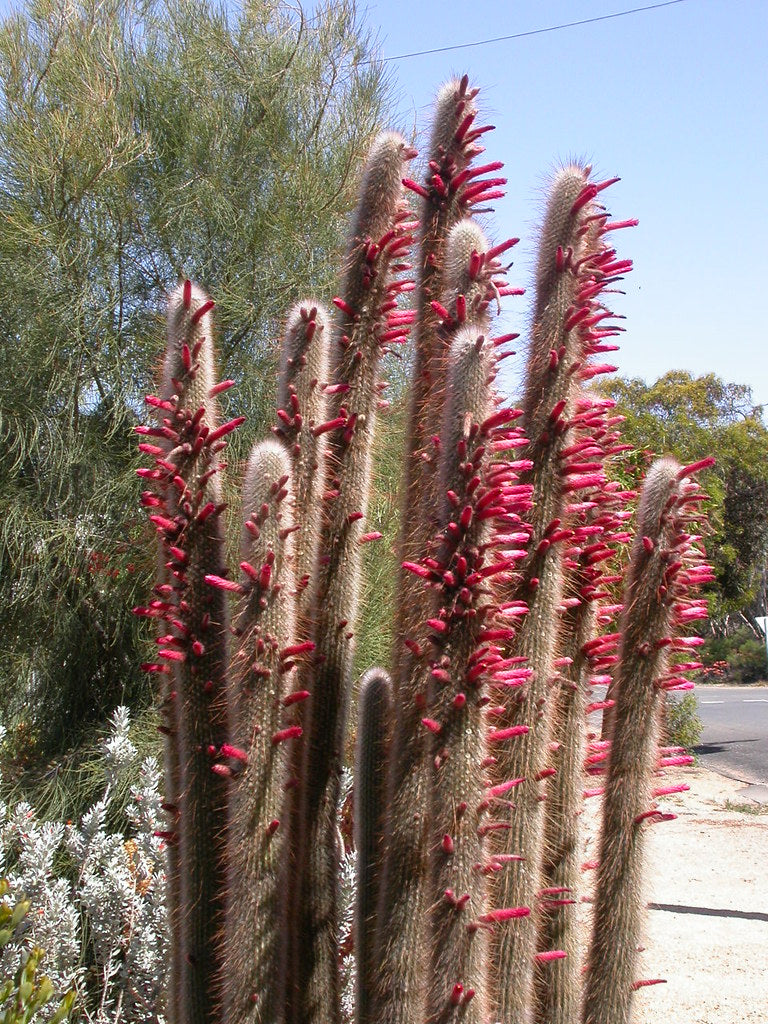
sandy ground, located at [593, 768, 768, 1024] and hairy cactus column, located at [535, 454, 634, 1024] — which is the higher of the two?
hairy cactus column, located at [535, 454, 634, 1024]

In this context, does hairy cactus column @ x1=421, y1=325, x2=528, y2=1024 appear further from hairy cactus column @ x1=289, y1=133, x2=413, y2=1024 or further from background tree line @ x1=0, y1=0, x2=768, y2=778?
background tree line @ x1=0, y1=0, x2=768, y2=778

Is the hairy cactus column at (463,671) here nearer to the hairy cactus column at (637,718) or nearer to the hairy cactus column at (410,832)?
the hairy cactus column at (410,832)

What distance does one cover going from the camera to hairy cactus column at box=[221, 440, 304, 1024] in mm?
2053

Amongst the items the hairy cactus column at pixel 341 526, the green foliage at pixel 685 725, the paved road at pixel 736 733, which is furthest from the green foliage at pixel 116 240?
the paved road at pixel 736 733

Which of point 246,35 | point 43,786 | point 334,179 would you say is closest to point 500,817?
point 43,786

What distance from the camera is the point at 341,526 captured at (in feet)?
8.16

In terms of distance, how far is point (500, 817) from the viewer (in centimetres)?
218

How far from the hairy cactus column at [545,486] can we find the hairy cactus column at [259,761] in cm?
47

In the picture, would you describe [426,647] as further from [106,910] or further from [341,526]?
[106,910]

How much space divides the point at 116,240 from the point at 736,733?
15.0 m

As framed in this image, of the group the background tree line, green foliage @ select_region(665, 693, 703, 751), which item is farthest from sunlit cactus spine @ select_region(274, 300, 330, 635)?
green foliage @ select_region(665, 693, 703, 751)

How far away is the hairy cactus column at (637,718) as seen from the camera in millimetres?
2320

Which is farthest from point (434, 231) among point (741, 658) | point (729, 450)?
point (741, 658)

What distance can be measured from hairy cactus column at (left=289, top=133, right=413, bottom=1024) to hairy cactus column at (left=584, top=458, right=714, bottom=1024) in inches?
24.9
